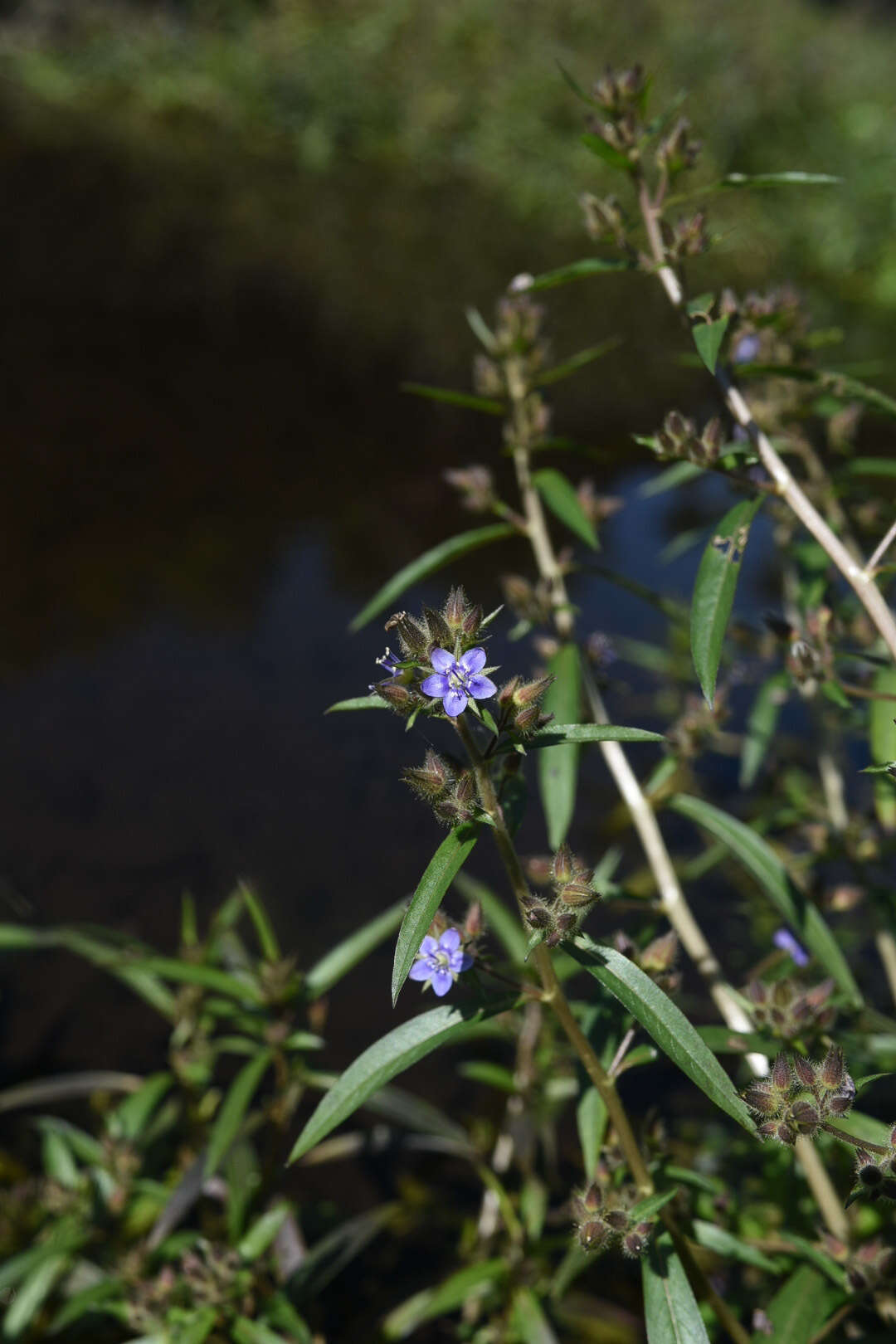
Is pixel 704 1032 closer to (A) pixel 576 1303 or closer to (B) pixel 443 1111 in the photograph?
(A) pixel 576 1303

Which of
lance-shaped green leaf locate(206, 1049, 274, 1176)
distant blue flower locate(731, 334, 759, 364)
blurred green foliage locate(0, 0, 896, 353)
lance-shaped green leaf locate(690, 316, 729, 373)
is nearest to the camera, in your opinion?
lance-shaped green leaf locate(690, 316, 729, 373)

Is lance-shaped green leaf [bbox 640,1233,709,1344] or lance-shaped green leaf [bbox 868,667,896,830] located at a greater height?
lance-shaped green leaf [bbox 868,667,896,830]

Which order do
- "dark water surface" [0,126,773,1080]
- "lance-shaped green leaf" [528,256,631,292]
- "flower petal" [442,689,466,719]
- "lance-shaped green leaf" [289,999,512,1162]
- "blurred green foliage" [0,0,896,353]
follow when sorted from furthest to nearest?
"blurred green foliage" [0,0,896,353] < "dark water surface" [0,126,773,1080] < "lance-shaped green leaf" [528,256,631,292] < "lance-shaped green leaf" [289,999,512,1162] < "flower petal" [442,689,466,719]

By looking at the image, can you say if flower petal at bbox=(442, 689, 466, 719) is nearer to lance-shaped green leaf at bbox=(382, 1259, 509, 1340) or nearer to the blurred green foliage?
lance-shaped green leaf at bbox=(382, 1259, 509, 1340)

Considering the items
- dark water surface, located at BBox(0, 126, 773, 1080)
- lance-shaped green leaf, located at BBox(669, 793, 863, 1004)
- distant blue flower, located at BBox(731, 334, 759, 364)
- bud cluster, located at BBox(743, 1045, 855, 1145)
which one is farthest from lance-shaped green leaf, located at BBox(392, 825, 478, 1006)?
dark water surface, located at BBox(0, 126, 773, 1080)

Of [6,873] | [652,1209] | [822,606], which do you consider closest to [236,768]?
[6,873]

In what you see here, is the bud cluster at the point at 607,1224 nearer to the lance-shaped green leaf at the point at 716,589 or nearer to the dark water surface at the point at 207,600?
the lance-shaped green leaf at the point at 716,589

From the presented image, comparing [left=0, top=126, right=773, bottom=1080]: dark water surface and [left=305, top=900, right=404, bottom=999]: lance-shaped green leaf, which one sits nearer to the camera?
[left=305, top=900, right=404, bottom=999]: lance-shaped green leaf

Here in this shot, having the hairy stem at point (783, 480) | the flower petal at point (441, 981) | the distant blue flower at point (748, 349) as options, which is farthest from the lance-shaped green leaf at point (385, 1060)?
the distant blue flower at point (748, 349)
